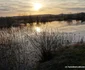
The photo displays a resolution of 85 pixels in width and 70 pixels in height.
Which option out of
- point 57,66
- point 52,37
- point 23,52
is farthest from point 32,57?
point 57,66

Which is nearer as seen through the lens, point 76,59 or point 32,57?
point 76,59

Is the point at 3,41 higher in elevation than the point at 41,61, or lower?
higher

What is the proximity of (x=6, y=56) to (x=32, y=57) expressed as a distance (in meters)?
1.39

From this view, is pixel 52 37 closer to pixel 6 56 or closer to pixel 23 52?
pixel 23 52

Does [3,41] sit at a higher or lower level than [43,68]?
higher

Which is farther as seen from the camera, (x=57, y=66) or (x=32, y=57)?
(x=32, y=57)

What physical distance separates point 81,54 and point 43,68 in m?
1.62

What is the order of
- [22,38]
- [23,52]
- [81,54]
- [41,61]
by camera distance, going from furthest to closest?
[22,38] → [23,52] → [41,61] → [81,54]

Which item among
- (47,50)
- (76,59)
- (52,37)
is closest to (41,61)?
(47,50)

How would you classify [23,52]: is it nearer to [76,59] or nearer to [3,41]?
[3,41]

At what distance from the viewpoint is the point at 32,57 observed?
440 inches

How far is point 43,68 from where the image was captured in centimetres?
949

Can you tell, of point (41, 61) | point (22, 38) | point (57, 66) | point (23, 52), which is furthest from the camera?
point (22, 38)

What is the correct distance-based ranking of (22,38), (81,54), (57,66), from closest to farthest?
(57,66) → (81,54) → (22,38)
